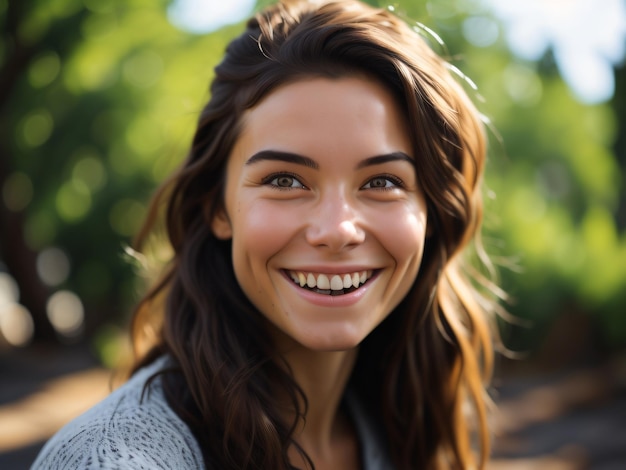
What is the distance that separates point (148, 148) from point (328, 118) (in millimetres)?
5179

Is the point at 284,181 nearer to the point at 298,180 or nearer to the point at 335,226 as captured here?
the point at 298,180

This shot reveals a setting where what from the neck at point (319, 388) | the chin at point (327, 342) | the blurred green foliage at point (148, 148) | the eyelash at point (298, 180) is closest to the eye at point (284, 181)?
the eyelash at point (298, 180)

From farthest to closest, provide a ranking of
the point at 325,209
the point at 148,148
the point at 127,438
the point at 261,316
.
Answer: the point at 148,148, the point at 261,316, the point at 325,209, the point at 127,438

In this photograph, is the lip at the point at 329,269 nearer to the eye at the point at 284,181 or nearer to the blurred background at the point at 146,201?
the eye at the point at 284,181

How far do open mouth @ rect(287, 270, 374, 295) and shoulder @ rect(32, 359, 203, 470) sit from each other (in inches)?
15.5

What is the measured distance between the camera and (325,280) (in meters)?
1.53

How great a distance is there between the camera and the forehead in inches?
59.0

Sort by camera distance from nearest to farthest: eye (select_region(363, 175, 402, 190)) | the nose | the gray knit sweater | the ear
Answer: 1. the gray knit sweater
2. the nose
3. eye (select_region(363, 175, 402, 190))
4. the ear

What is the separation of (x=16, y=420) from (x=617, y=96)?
343 inches

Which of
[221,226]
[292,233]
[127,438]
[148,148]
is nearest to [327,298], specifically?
[292,233]

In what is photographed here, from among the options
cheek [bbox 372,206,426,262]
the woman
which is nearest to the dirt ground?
the woman

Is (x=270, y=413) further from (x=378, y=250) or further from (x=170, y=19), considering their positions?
(x=170, y=19)

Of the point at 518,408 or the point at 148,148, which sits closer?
the point at 518,408

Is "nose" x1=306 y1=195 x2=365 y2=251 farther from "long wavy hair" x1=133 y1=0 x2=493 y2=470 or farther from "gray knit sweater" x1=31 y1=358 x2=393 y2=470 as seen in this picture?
"gray knit sweater" x1=31 y1=358 x2=393 y2=470
